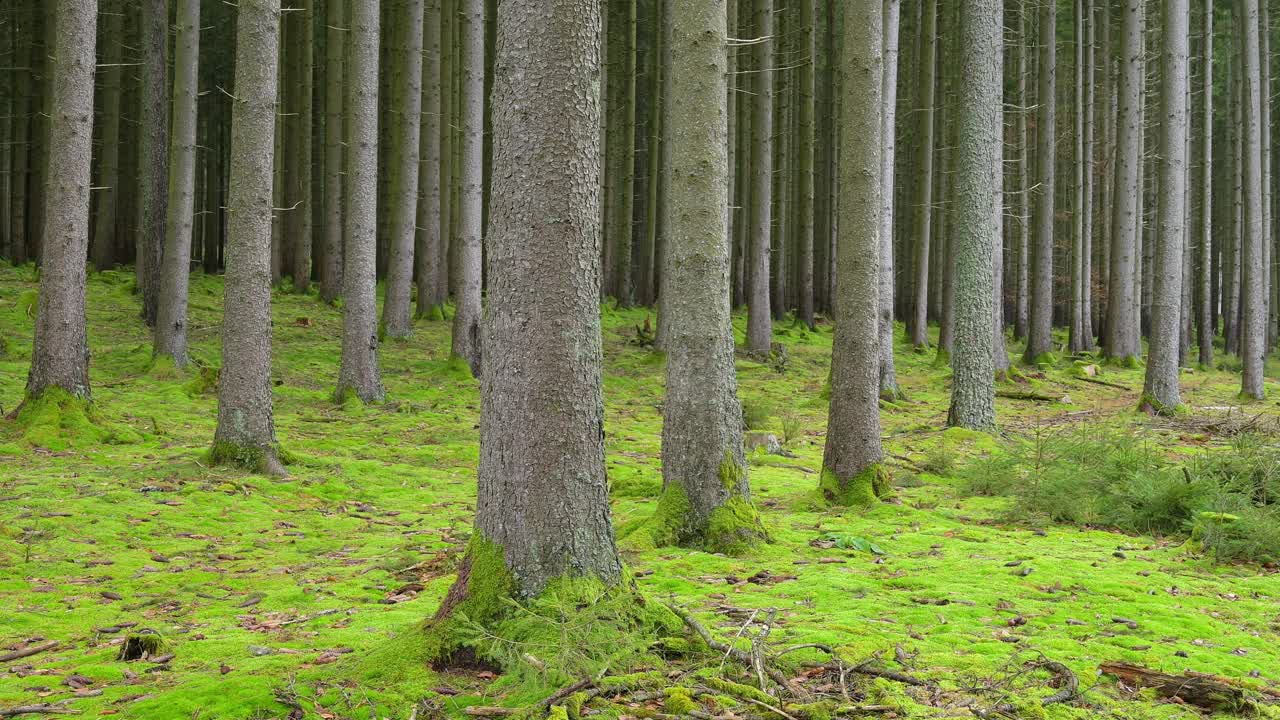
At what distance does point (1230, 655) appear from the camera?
462cm

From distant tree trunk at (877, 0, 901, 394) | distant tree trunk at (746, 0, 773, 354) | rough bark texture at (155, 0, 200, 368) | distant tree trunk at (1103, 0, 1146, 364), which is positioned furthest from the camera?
distant tree trunk at (746, 0, 773, 354)

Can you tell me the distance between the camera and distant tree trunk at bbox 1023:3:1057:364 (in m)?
21.2

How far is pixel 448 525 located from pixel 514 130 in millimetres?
4523

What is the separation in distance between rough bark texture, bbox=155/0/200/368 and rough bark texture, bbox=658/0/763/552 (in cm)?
935

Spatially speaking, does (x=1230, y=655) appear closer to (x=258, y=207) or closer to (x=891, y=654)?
(x=891, y=654)

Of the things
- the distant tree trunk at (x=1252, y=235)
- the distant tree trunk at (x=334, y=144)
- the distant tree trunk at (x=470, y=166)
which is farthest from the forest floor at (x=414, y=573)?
the distant tree trunk at (x=334, y=144)

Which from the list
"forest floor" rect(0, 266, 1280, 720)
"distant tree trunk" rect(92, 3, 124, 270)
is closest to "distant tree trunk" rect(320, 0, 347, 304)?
"distant tree trunk" rect(92, 3, 124, 270)

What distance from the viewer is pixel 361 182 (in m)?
12.6

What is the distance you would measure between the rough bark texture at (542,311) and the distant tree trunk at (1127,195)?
1597 centimetres

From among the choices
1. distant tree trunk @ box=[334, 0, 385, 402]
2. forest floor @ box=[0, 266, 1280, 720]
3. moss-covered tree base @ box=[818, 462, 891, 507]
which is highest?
distant tree trunk @ box=[334, 0, 385, 402]

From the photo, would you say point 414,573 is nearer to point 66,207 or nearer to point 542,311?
point 542,311

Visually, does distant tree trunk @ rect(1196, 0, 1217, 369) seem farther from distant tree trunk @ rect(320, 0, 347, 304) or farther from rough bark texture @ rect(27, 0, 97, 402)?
rough bark texture @ rect(27, 0, 97, 402)

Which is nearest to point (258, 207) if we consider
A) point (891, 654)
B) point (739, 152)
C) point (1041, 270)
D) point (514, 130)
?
point (514, 130)

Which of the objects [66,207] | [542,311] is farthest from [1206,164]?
[542,311]
